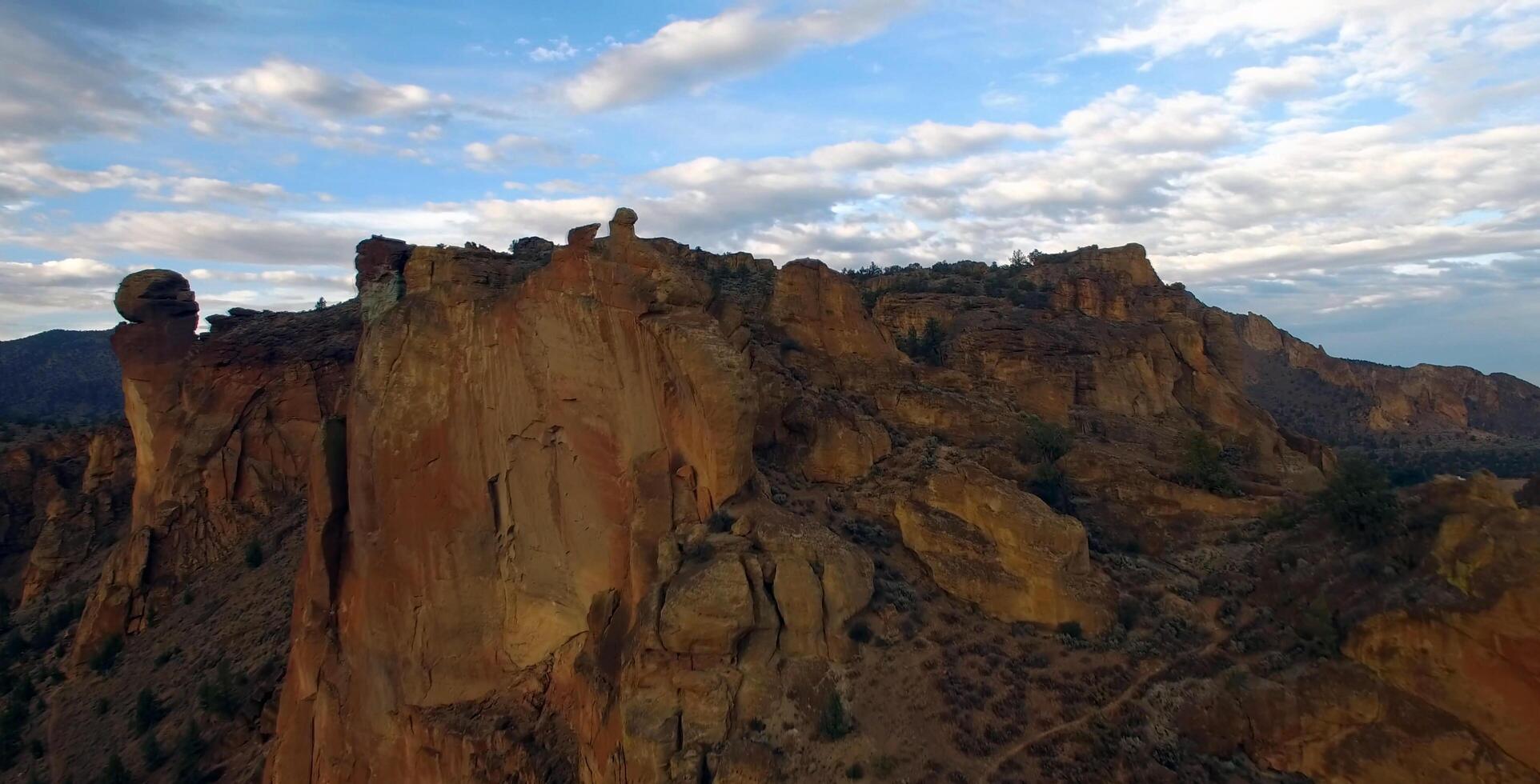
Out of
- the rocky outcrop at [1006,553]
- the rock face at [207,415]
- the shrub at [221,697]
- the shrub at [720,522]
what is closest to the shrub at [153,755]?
the shrub at [221,697]

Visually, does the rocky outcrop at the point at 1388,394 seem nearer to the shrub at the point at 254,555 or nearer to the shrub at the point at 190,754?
the shrub at the point at 254,555

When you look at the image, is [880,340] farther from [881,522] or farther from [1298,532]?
[1298,532]

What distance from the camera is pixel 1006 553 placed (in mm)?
23859

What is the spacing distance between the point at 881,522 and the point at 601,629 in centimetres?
960

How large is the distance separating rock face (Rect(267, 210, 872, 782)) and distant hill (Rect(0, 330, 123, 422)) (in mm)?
96873

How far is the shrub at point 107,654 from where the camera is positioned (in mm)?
37406

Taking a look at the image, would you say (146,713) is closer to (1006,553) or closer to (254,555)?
(254,555)

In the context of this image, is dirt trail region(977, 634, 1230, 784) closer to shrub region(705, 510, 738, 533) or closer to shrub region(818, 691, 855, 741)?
shrub region(818, 691, 855, 741)

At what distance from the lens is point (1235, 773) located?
18234 mm

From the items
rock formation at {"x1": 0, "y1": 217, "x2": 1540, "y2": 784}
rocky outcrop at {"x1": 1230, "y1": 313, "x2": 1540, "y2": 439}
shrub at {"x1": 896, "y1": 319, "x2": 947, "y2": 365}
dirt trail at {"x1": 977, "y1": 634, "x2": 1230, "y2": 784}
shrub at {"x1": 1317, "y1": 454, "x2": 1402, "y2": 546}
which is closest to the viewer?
rock formation at {"x1": 0, "y1": 217, "x2": 1540, "y2": 784}

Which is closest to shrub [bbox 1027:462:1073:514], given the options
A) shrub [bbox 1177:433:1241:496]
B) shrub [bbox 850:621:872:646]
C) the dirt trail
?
shrub [bbox 1177:433:1241:496]

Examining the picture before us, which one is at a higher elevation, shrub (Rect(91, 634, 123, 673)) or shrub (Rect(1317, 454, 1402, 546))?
shrub (Rect(1317, 454, 1402, 546))

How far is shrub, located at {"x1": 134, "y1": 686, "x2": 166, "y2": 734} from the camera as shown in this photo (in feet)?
109

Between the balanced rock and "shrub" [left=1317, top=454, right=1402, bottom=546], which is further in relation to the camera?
the balanced rock
